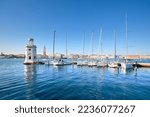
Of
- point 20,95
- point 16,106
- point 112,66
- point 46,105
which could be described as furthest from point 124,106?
point 112,66

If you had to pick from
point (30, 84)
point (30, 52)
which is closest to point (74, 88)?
point (30, 84)

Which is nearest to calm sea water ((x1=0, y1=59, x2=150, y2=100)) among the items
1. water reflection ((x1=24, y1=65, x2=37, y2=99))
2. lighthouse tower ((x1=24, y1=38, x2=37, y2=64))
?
water reflection ((x1=24, y1=65, x2=37, y2=99))

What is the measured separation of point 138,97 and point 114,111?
8.15m

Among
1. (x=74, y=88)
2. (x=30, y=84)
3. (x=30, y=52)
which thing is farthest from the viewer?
(x=30, y=52)

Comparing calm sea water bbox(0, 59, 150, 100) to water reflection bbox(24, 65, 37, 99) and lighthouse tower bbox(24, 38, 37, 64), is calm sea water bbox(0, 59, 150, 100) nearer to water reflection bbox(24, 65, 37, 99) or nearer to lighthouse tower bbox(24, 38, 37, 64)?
water reflection bbox(24, 65, 37, 99)

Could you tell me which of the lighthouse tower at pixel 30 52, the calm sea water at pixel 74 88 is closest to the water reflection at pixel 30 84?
the calm sea water at pixel 74 88

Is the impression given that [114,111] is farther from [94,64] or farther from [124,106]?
[94,64]

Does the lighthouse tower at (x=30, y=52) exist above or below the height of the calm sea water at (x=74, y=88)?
above

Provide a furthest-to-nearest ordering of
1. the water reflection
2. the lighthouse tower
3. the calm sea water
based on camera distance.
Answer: the lighthouse tower → the water reflection → the calm sea water

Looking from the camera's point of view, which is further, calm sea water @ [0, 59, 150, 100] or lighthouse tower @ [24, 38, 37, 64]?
lighthouse tower @ [24, 38, 37, 64]

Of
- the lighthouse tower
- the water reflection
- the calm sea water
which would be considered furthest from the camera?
the lighthouse tower

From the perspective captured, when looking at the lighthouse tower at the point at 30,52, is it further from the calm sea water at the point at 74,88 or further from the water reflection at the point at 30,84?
the calm sea water at the point at 74,88

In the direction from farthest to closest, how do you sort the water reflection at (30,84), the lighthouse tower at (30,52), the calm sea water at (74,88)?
the lighthouse tower at (30,52), the water reflection at (30,84), the calm sea water at (74,88)

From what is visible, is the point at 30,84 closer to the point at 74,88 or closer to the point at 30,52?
the point at 74,88
